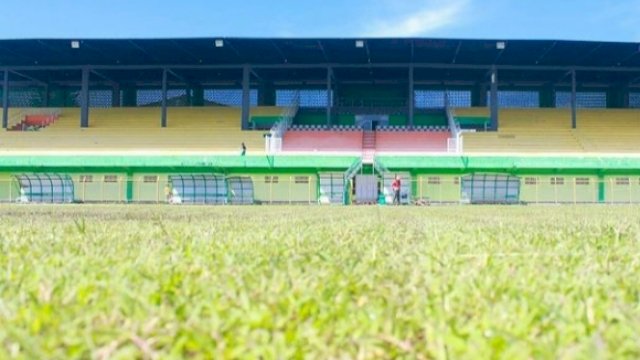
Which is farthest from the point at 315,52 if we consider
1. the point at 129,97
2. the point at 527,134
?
the point at 129,97

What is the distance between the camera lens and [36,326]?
1302mm

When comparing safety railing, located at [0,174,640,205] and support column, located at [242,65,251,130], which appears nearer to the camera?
safety railing, located at [0,174,640,205]

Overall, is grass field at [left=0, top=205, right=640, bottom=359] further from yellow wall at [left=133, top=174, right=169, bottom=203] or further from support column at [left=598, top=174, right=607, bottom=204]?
support column at [left=598, top=174, right=607, bottom=204]

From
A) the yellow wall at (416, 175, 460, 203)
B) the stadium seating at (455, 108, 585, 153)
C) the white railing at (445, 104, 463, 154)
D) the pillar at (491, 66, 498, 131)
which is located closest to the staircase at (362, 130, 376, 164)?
the yellow wall at (416, 175, 460, 203)

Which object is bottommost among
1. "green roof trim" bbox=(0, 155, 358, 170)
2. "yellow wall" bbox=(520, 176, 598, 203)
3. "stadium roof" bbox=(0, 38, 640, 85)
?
"yellow wall" bbox=(520, 176, 598, 203)

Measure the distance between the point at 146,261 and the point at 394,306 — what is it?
1207mm

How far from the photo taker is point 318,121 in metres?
42.0

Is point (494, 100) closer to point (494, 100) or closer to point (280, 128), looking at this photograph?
point (494, 100)

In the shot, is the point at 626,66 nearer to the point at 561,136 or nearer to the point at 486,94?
the point at 561,136

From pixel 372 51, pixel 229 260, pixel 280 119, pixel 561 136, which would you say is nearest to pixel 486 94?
pixel 561 136

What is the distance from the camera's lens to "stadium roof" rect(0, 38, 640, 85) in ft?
112

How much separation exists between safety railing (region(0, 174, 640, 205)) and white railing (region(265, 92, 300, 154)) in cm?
178

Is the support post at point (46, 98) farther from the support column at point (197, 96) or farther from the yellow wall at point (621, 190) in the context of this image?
the yellow wall at point (621, 190)

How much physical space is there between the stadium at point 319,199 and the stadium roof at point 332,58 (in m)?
0.22
